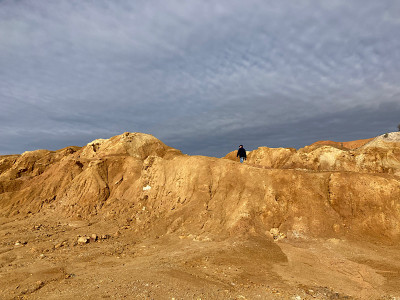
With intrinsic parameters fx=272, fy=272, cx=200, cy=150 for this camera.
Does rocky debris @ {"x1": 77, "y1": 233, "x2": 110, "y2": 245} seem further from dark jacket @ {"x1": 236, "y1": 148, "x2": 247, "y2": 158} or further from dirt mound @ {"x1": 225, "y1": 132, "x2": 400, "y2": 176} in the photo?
dirt mound @ {"x1": 225, "y1": 132, "x2": 400, "y2": 176}

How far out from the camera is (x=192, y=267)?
40.6 ft

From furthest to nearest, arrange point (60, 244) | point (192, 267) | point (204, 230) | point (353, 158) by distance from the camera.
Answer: point (353, 158) → point (204, 230) → point (60, 244) → point (192, 267)

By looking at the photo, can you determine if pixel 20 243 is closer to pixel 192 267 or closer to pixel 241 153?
pixel 192 267

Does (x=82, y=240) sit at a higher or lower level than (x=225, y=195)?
lower

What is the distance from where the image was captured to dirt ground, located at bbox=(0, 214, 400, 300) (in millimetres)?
9828

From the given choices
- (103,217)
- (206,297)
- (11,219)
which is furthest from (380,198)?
(11,219)

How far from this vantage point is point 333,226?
650 inches

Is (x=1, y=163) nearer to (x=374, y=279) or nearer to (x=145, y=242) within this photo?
(x=145, y=242)

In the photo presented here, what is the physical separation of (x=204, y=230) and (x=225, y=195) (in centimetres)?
318

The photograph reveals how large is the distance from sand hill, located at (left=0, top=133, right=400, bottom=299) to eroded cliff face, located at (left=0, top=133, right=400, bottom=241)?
81mm

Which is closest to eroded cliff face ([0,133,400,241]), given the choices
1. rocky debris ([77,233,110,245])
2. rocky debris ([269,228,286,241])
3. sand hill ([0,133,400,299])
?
sand hill ([0,133,400,299])

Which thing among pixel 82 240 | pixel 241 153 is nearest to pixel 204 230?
pixel 82 240

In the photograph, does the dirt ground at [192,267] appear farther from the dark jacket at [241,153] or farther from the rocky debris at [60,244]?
the dark jacket at [241,153]

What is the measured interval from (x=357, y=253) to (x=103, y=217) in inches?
706
